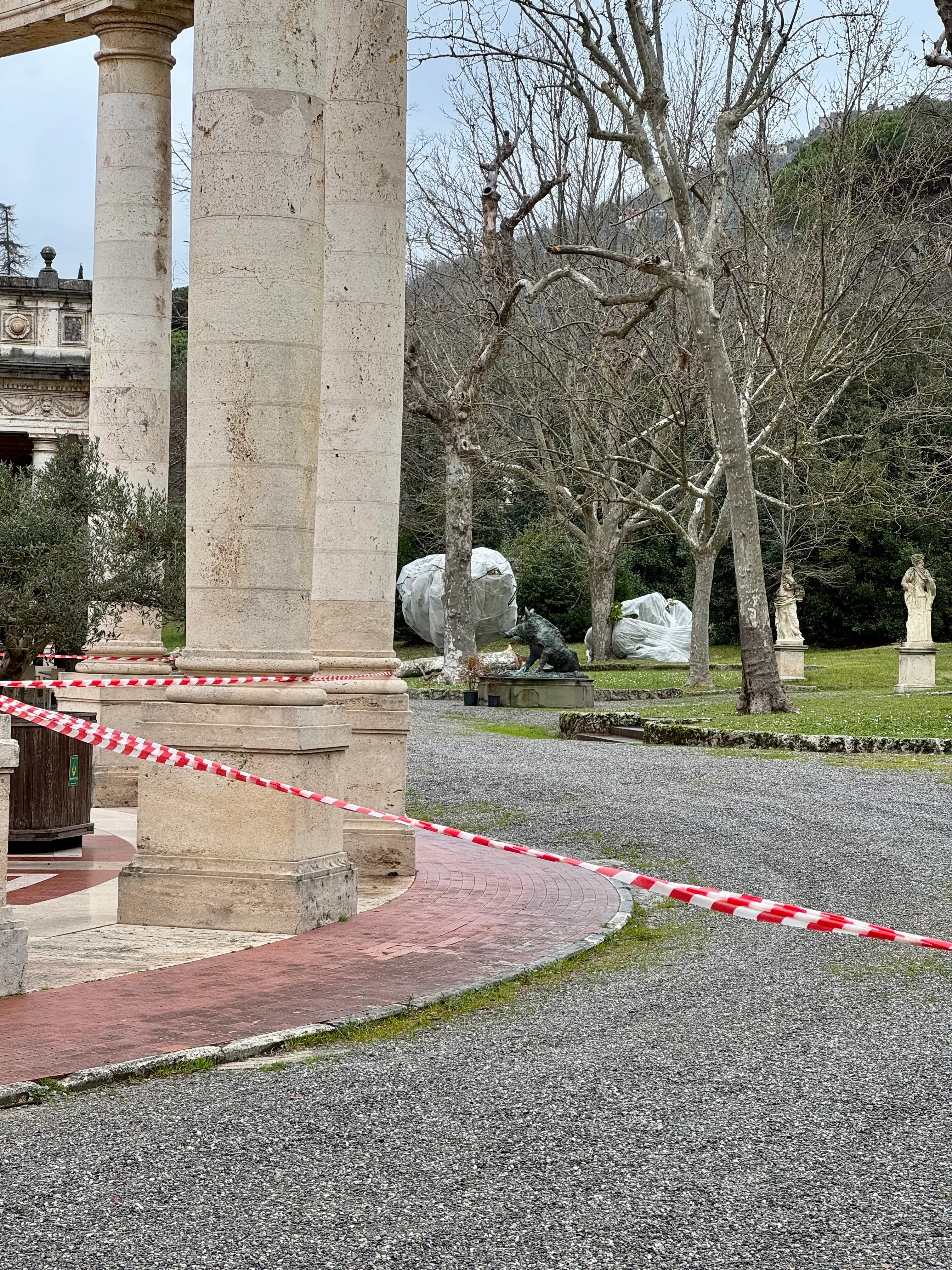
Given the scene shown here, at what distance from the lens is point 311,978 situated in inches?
263

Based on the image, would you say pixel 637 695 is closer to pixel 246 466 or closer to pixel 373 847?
pixel 373 847

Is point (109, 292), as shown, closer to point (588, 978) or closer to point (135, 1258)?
point (588, 978)

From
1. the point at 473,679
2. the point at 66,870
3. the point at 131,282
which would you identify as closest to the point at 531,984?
the point at 66,870

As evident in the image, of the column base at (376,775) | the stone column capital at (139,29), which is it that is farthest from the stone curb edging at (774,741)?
the stone column capital at (139,29)

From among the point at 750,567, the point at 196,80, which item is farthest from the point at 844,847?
the point at 750,567

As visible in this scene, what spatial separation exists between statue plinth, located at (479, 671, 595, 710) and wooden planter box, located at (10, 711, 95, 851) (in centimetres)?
1791

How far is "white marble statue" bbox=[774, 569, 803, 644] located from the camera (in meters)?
35.5

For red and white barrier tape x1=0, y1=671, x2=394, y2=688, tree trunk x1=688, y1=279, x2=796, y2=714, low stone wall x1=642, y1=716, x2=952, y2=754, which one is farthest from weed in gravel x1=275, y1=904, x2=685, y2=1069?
tree trunk x1=688, y1=279, x2=796, y2=714

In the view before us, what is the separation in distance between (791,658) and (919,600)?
15.6ft

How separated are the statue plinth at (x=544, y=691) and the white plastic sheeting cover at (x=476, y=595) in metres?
13.3

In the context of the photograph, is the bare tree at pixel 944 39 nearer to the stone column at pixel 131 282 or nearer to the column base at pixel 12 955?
the stone column at pixel 131 282

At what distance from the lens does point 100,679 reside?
1298 cm

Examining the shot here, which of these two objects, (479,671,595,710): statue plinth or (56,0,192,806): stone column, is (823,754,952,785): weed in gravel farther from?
(479,671,595,710): statue plinth

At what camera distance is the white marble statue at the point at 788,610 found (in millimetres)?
35531
